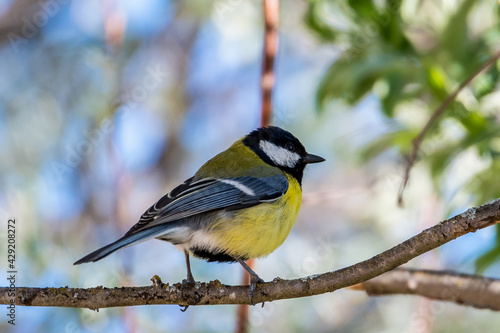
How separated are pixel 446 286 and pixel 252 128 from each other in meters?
2.06

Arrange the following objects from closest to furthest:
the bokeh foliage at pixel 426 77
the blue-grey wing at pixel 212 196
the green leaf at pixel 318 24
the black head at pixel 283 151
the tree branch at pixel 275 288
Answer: the tree branch at pixel 275 288
the bokeh foliage at pixel 426 77
the blue-grey wing at pixel 212 196
the green leaf at pixel 318 24
the black head at pixel 283 151

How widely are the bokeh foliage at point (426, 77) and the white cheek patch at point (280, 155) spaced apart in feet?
1.25

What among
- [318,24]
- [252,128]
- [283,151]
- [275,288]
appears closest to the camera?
[275,288]

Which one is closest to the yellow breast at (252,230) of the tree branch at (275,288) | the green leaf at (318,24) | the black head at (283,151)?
the tree branch at (275,288)

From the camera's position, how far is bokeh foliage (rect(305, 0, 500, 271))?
2229 mm

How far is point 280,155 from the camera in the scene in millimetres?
2953

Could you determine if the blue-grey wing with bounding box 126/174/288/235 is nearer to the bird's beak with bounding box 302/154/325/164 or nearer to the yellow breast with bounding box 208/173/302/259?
the yellow breast with bounding box 208/173/302/259

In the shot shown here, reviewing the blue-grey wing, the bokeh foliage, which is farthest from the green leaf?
the blue-grey wing

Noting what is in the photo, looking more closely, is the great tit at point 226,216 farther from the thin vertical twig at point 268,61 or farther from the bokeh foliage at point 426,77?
the bokeh foliage at point 426,77

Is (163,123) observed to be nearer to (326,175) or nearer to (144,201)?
(144,201)

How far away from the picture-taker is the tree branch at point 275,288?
1.65 metres

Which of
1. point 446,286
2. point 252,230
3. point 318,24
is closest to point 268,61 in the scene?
point 318,24

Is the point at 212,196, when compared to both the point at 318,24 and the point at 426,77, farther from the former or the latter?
the point at 426,77

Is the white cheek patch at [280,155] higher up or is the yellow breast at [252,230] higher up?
the white cheek patch at [280,155]
